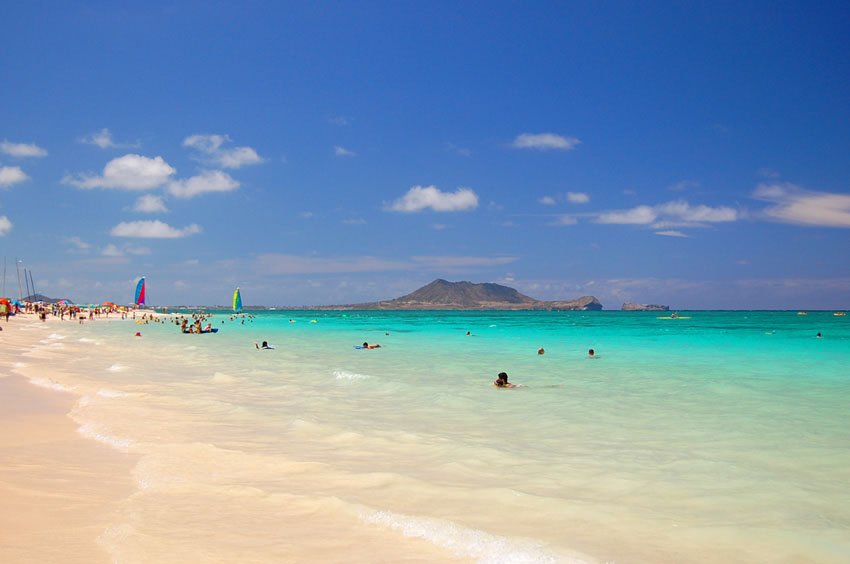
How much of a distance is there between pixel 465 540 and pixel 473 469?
291 centimetres

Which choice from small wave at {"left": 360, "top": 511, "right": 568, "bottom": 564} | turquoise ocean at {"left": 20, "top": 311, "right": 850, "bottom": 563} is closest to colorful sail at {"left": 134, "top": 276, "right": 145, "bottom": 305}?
turquoise ocean at {"left": 20, "top": 311, "right": 850, "bottom": 563}

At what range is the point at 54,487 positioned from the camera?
6.84m

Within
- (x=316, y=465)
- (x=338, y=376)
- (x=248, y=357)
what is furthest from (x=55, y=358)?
(x=316, y=465)

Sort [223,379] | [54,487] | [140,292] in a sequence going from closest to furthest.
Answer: [54,487] → [223,379] → [140,292]

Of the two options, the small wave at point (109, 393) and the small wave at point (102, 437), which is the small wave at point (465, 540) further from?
the small wave at point (109, 393)

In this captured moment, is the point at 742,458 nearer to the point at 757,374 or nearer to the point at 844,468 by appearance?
the point at 844,468

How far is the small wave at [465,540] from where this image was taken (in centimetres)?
535

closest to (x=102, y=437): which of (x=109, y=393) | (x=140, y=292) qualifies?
(x=109, y=393)

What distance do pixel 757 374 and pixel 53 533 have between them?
2423 centimetres

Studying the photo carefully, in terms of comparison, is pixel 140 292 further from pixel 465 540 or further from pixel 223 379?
pixel 465 540

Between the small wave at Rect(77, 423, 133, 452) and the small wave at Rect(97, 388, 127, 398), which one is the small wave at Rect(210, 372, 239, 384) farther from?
the small wave at Rect(77, 423, 133, 452)

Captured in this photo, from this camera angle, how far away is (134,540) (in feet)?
17.6

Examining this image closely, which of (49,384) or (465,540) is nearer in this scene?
(465,540)

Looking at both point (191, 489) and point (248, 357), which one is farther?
point (248, 357)
